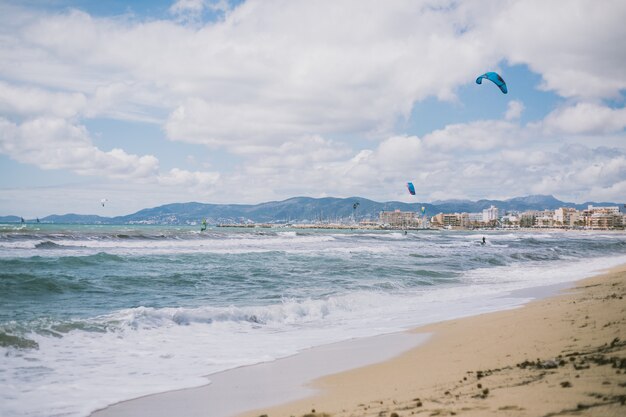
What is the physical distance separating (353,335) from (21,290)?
9546 mm

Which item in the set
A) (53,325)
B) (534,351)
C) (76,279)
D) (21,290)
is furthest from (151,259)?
(534,351)

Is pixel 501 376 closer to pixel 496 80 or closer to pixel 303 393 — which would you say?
pixel 303 393

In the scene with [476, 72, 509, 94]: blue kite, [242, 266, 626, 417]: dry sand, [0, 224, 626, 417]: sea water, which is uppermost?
[476, 72, 509, 94]: blue kite

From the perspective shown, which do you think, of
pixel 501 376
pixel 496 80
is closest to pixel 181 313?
pixel 501 376

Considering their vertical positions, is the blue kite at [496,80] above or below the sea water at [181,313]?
above

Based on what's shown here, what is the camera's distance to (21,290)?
504 inches

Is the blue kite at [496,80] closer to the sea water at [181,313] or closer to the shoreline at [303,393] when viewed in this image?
the sea water at [181,313]

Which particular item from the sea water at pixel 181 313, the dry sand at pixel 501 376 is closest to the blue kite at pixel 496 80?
the sea water at pixel 181 313

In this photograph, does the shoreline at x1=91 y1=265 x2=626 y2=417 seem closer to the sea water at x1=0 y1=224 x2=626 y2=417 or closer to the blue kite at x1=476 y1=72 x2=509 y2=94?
the sea water at x1=0 y1=224 x2=626 y2=417

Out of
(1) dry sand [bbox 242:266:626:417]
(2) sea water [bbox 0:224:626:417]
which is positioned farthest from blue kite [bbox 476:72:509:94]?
(1) dry sand [bbox 242:266:626:417]

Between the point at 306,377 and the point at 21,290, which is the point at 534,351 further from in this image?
the point at 21,290

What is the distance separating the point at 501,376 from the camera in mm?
4613

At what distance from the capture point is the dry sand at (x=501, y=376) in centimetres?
351

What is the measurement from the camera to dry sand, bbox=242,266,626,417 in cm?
351
